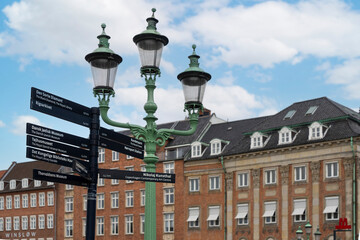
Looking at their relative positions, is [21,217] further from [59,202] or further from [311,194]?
[311,194]

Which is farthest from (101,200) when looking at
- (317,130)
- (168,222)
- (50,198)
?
(317,130)

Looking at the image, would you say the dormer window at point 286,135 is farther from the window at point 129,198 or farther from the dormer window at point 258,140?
the window at point 129,198

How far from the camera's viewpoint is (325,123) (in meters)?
52.2

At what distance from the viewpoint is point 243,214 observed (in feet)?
182

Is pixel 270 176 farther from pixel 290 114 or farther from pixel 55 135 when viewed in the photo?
pixel 55 135

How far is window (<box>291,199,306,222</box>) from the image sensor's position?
5162cm

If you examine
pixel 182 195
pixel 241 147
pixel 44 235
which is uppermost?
pixel 241 147

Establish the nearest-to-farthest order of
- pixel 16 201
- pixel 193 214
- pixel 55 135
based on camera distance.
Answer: pixel 55 135 < pixel 193 214 < pixel 16 201

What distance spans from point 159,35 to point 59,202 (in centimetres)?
6164

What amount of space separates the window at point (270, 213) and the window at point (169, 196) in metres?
10.3

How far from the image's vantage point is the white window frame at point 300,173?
172 ft

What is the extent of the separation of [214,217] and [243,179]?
14.6 feet

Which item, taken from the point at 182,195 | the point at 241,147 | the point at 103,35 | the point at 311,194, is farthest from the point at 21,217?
the point at 103,35

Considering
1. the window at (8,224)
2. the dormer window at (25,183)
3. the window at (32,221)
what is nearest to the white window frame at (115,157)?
the window at (32,221)
